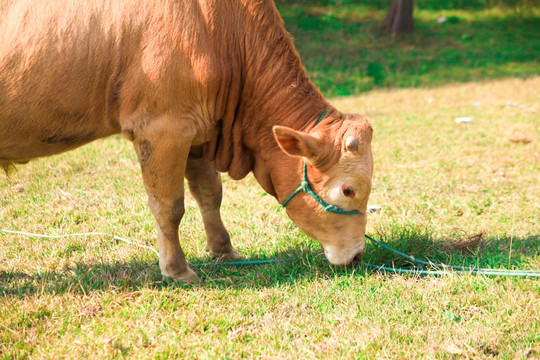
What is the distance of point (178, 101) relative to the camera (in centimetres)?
389

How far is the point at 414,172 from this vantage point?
280 inches

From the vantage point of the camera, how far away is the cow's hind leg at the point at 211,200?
477 cm

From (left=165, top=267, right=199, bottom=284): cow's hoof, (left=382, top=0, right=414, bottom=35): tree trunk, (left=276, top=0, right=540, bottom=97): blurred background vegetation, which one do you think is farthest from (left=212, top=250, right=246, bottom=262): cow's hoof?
Answer: (left=382, top=0, right=414, bottom=35): tree trunk

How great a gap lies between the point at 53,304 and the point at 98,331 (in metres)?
0.50

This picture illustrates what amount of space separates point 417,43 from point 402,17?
102cm

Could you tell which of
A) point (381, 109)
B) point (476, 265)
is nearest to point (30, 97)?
point (476, 265)

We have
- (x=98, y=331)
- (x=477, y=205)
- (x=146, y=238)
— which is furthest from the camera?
(x=477, y=205)

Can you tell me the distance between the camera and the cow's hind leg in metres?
4.77

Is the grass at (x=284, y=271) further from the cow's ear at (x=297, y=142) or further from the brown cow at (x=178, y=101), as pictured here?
the cow's ear at (x=297, y=142)

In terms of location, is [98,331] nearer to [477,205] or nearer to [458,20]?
[477,205]

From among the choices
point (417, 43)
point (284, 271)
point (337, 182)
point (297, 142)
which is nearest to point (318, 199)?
point (337, 182)

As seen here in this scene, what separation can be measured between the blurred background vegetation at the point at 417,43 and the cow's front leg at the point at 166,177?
29.2ft

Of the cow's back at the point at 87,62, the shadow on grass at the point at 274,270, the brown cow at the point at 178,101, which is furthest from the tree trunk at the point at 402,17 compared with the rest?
the cow's back at the point at 87,62

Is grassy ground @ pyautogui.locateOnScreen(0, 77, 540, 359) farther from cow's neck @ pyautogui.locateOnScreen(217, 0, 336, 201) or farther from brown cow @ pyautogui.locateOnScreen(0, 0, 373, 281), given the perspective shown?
cow's neck @ pyautogui.locateOnScreen(217, 0, 336, 201)
